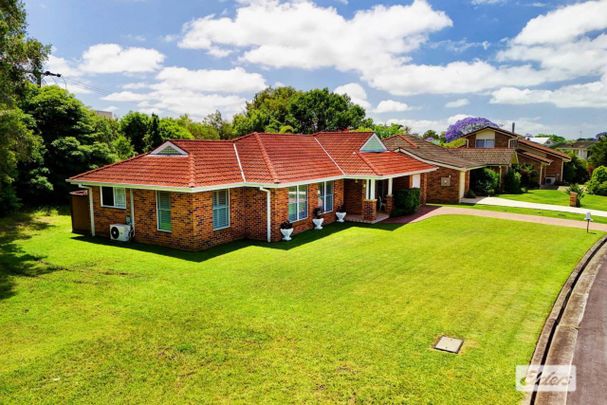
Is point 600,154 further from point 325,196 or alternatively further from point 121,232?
point 121,232

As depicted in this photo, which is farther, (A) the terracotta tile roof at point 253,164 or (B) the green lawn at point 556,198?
(B) the green lawn at point 556,198

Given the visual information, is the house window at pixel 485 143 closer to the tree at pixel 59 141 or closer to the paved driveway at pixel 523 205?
the paved driveway at pixel 523 205

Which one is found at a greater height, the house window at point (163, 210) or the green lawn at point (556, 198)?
the house window at point (163, 210)

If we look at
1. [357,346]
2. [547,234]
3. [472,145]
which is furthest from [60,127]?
[472,145]

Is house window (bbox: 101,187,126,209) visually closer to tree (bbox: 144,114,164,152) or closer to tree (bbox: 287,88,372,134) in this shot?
tree (bbox: 144,114,164,152)

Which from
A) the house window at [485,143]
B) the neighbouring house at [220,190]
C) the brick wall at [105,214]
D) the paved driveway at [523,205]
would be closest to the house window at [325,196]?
the neighbouring house at [220,190]

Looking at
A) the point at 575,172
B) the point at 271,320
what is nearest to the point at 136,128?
the point at 271,320
